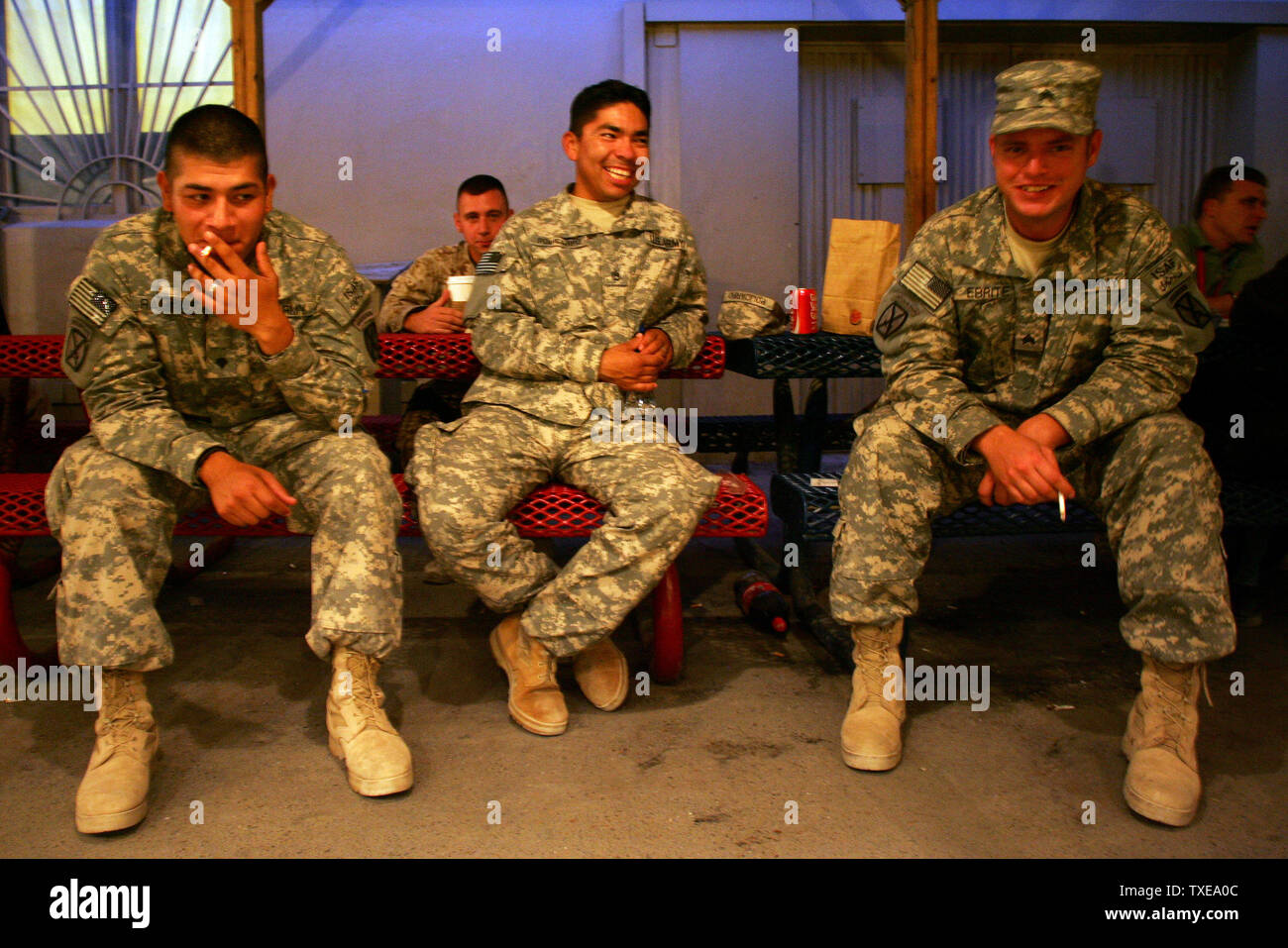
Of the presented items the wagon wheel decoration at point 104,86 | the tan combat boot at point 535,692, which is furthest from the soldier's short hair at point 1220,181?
the wagon wheel decoration at point 104,86

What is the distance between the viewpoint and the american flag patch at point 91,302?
2.13m

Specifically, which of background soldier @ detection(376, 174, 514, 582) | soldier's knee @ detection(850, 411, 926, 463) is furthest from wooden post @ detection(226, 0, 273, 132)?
soldier's knee @ detection(850, 411, 926, 463)

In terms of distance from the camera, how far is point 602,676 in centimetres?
235

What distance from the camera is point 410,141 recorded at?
219 inches

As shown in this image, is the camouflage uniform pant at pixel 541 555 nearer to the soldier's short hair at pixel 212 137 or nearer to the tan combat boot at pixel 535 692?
the tan combat boot at pixel 535 692

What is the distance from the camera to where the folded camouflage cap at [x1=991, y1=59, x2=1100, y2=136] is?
2111mm

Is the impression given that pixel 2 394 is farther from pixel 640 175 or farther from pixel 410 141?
pixel 410 141

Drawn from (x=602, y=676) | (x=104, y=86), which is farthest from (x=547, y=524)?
(x=104, y=86)

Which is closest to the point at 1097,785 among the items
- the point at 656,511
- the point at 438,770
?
the point at 656,511

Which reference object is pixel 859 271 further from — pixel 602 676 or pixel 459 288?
pixel 602 676

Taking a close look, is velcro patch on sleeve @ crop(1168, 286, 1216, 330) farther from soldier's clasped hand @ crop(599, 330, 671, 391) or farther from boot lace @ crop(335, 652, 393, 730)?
boot lace @ crop(335, 652, 393, 730)

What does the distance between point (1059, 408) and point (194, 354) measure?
6.11ft

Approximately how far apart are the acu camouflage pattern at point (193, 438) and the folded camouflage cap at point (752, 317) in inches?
41.2

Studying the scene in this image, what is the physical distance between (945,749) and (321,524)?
53.8 inches
